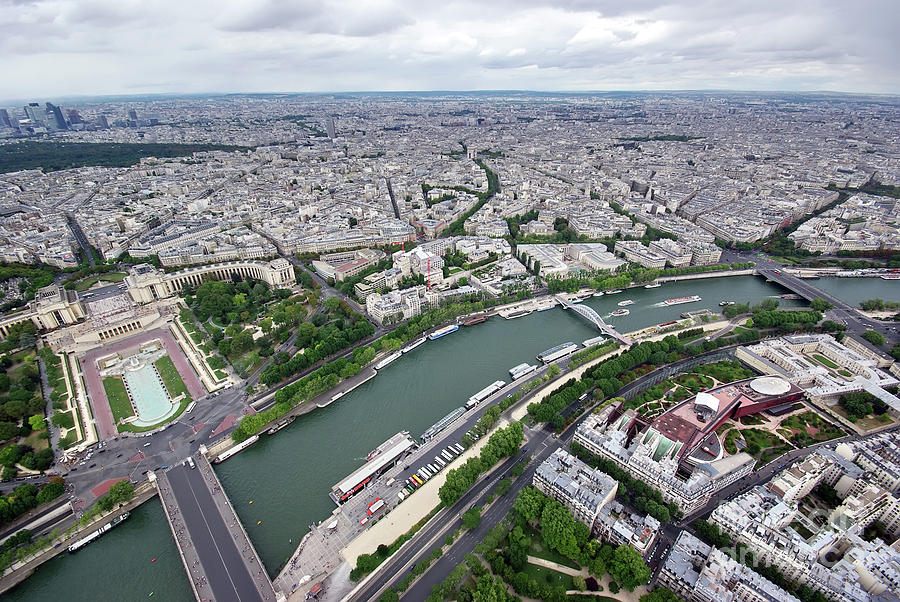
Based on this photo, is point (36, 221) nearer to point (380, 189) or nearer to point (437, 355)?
point (380, 189)

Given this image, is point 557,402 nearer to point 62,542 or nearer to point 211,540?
point 211,540

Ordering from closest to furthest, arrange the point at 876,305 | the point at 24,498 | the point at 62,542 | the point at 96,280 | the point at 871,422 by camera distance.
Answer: the point at 62,542
the point at 24,498
the point at 871,422
the point at 876,305
the point at 96,280

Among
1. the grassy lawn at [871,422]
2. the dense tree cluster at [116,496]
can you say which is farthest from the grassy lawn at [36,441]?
the grassy lawn at [871,422]

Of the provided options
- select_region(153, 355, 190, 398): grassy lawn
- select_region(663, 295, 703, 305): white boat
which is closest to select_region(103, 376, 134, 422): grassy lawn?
select_region(153, 355, 190, 398): grassy lawn

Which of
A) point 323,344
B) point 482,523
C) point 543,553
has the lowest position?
point 543,553

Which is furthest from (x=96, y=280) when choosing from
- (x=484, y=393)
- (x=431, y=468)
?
(x=431, y=468)

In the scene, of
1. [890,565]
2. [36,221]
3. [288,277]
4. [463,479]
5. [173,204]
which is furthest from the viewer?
[173,204]

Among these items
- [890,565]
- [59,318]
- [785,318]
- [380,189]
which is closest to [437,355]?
[890,565]

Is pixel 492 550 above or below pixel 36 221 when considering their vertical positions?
below
